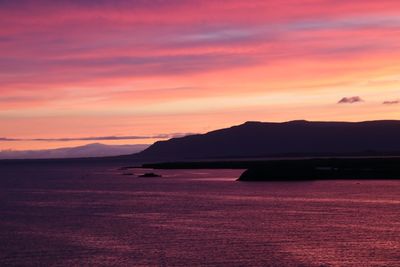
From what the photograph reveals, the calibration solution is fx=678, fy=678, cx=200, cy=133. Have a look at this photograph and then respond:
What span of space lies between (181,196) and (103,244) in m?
48.1

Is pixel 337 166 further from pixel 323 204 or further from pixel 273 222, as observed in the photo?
pixel 273 222

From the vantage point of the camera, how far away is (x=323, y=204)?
78750 mm

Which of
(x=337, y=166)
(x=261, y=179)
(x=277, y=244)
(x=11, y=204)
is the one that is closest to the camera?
(x=277, y=244)

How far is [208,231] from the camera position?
5553 cm

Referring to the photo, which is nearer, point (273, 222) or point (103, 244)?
point (103, 244)

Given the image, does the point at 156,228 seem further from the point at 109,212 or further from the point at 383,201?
the point at 383,201

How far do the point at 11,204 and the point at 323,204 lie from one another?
41690mm

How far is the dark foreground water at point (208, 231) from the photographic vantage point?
4291cm

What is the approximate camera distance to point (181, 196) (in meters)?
97.6

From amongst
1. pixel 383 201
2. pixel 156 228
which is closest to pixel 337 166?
pixel 383 201

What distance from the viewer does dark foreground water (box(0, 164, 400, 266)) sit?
141 ft

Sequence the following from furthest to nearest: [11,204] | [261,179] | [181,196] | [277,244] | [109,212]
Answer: [261,179] < [181,196] < [11,204] < [109,212] < [277,244]

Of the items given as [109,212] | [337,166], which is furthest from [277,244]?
[337,166]

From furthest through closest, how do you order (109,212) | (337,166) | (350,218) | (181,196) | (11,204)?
(337,166)
(181,196)
(11,204)
(109,212)
(350,218)
